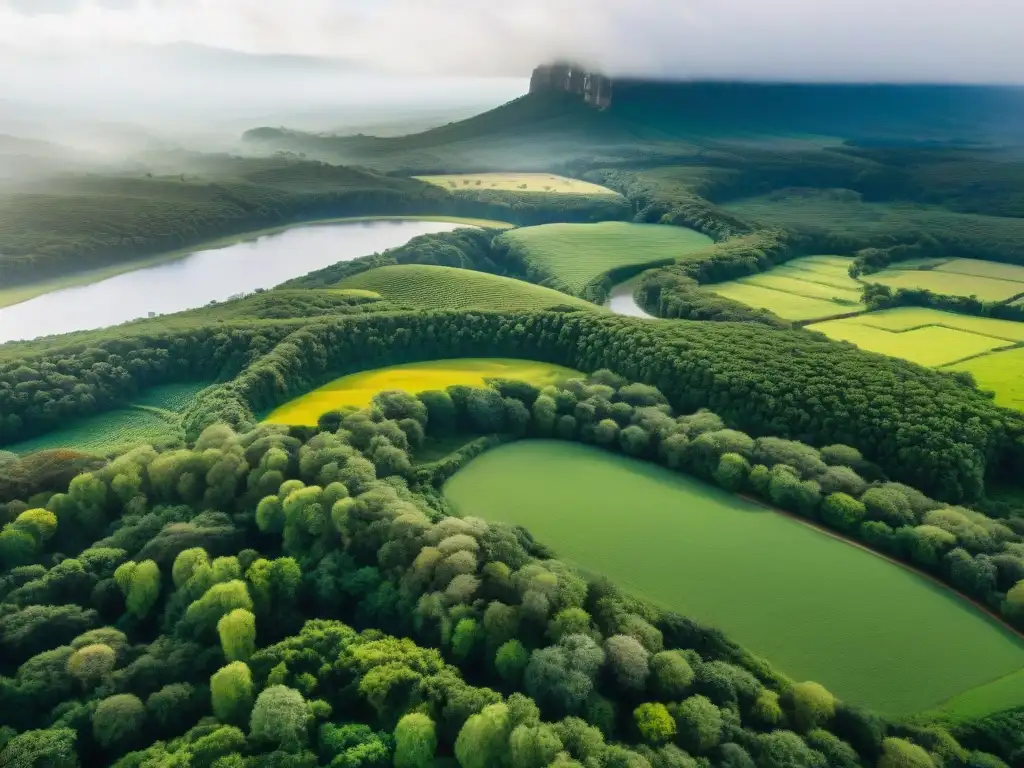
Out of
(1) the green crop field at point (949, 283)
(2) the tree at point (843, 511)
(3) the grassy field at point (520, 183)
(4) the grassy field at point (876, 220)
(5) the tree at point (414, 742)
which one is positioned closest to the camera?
(5) the tree at point (414, 742)

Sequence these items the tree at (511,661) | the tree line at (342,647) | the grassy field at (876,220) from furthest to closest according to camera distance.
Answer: the grassy field at (876,220), the tree at (511,661), the tree line at (342,647)

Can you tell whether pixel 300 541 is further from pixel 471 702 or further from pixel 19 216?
pixel 19 216

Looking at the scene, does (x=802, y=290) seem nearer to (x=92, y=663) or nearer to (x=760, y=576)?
(x=760, y=576)

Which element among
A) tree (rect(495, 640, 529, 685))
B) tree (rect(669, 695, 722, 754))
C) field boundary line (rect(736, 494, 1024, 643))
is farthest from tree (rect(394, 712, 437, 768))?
field boundary line (rect(736, 494, 1024, 643))

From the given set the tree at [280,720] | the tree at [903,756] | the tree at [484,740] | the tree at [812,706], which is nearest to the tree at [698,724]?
the tree at [812,706]

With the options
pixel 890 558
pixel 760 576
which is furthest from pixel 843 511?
pixel 760 576

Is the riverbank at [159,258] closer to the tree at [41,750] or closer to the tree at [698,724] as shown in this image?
the tree at [41,750]
